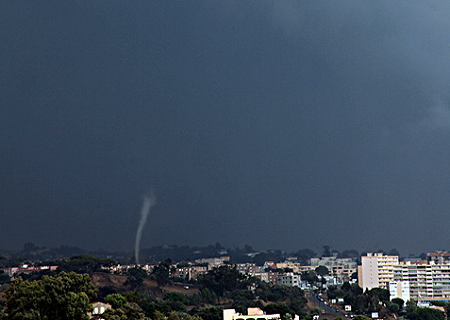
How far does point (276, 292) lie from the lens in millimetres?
58844

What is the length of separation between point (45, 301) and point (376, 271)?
55.6m

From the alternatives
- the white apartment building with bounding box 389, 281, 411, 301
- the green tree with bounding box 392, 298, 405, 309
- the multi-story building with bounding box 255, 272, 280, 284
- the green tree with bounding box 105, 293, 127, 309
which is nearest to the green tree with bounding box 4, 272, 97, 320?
the green tree with bounding box 105, 293, 127, 309

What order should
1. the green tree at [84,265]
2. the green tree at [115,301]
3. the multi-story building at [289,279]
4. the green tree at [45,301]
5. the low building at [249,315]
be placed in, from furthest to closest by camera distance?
the multi-story building at [289,279], the green tree at [84,265], the low building at [249,315], the green tree at [115,301], the green tree at [45,301]

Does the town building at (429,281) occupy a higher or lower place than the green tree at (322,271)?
lower

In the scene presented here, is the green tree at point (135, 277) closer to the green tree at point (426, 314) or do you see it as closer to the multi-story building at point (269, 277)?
the multi-story building at point (269, 277)

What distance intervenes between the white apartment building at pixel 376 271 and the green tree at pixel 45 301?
54.0 metres

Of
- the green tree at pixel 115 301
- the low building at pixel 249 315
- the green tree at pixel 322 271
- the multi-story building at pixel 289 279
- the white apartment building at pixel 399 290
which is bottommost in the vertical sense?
the low building at pixel 249 315

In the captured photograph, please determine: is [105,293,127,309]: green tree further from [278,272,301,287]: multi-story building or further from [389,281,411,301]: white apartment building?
[278,272,301,287]: multi-story building

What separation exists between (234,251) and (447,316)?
13850 centimetres

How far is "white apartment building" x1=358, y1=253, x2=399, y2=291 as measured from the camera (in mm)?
69188

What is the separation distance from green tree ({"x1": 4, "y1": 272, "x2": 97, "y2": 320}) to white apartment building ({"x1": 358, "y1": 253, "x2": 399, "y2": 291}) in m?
54.0

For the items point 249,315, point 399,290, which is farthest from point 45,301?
point 399,290

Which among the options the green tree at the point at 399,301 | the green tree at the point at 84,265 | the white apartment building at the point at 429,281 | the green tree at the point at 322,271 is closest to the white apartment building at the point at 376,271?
the white apartment building at the point at 429,281

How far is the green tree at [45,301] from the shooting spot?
20.5 metres
